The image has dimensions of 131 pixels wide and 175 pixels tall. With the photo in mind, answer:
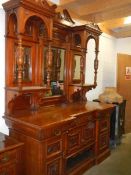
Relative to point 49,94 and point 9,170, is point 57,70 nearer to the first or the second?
point 49,94

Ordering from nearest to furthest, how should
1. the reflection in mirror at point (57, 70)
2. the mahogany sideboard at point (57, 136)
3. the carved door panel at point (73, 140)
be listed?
the mahogany sideboard at point (57, 136), the carved door panel at point (73, 140), the reflection in mirror at point (57, 70)

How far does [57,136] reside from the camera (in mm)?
2205

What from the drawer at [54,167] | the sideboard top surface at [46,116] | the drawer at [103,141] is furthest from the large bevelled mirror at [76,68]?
the drawer at [54,167]

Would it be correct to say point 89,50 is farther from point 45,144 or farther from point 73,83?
point 45,144

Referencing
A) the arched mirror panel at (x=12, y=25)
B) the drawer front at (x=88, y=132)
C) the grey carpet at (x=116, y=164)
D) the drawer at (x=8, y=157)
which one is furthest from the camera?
the grey carpet at (x=116, y=164)

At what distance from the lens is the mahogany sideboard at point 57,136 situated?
205cm

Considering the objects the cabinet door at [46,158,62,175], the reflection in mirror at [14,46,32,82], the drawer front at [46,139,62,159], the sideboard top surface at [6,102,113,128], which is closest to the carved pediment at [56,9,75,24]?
the reflection in mirror at [14,46,32,82]

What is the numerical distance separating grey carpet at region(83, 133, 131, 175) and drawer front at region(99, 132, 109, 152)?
213mm

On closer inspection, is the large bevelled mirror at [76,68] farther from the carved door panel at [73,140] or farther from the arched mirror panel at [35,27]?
the carved door panel at [73,140]

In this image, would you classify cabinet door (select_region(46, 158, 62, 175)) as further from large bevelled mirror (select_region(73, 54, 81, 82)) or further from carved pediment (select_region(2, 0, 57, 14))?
carved pediment (select_region(2, 0, 57, 14))

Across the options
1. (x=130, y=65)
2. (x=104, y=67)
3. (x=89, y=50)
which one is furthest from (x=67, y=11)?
(x=130, y=65)

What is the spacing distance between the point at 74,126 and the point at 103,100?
1.59 metres

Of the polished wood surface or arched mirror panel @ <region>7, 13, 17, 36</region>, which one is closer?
the polished wood surface

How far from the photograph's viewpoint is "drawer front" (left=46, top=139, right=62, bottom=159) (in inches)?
82.9
